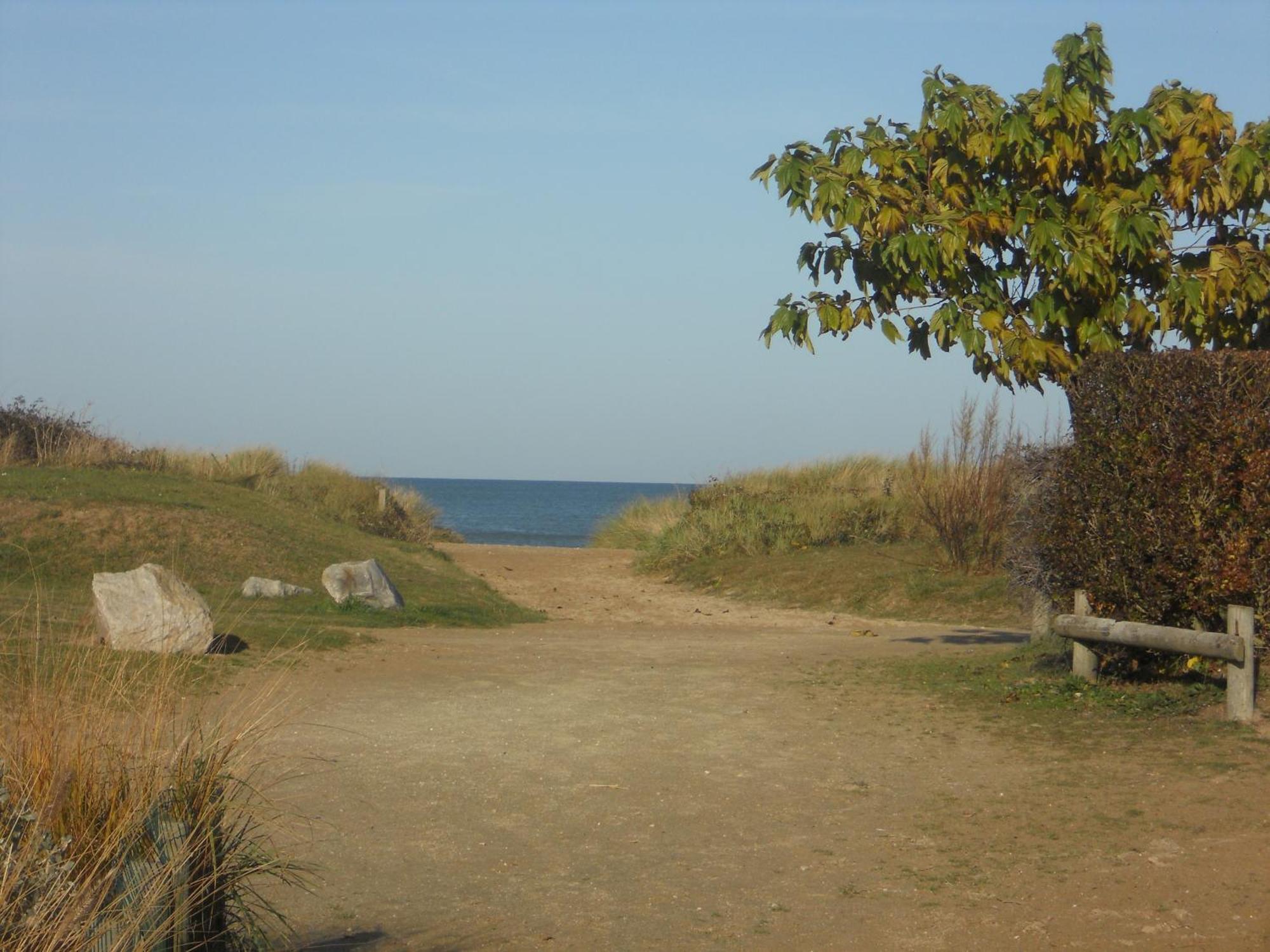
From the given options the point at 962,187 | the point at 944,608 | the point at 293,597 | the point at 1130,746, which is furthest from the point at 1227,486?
the point at 293,597

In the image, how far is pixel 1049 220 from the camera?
30.5ft

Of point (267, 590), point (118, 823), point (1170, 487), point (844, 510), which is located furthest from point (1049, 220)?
point (844, 510)

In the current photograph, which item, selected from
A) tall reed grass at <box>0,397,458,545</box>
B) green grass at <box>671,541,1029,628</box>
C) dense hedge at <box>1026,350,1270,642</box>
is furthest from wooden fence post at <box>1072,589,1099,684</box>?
tall reed grass at <box>0,397,458,545</box>

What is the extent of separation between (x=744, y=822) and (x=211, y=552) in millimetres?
12744

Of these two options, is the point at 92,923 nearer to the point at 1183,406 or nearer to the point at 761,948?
the point at 761,948

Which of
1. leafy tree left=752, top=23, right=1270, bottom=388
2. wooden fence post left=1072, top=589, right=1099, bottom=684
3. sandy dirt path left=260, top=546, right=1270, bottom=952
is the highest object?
leafy tree left=752, top=23, right=1270, bottom=388

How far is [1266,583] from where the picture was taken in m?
8.12

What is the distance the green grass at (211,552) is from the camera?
14.4 m

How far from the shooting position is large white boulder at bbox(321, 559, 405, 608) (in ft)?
50.8

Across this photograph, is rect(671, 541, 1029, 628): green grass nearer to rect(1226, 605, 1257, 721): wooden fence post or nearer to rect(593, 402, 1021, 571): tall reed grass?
rect(593, 402, 1021, 571): tall reed grass

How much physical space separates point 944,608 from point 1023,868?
41.0ft

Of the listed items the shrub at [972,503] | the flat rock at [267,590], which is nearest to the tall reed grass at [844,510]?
the shrub at [972,503]

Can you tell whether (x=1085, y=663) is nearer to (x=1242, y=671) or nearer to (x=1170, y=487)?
A: (x=1242, y=671)

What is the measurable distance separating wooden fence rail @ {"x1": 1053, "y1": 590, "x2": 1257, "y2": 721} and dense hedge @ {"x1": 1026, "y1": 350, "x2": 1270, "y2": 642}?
0.22m
